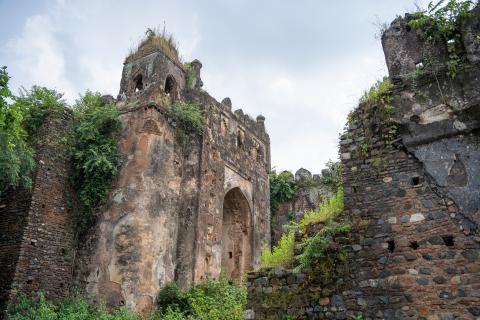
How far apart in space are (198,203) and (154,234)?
2071 mm

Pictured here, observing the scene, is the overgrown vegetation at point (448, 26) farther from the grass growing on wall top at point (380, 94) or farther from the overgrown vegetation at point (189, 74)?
the overgrown vegetation at point (189, 74)

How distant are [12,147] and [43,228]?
113 inches

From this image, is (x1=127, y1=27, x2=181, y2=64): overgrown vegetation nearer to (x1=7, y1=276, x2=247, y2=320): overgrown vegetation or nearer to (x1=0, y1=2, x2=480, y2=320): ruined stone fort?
(x1=0, y1=2, x2=480, y2=320): ruined stone fort

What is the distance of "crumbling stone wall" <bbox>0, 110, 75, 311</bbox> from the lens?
11.3m

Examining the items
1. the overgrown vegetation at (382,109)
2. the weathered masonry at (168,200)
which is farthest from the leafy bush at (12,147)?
the overgrown vegetation at (382,109)

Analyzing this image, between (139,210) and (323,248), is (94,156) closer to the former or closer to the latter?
(139,210)

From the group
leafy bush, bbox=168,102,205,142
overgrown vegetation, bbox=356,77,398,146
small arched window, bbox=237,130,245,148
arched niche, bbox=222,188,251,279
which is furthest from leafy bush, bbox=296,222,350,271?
small arched window, bbox=237,130,245,148

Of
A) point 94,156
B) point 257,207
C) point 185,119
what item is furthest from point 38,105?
point 257,207

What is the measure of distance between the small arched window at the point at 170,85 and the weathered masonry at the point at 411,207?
9.23 metres

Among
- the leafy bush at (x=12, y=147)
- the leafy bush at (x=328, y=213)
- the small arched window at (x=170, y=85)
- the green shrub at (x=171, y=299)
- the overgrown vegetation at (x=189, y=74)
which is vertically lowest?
the green shrub at (x=171, y=299)

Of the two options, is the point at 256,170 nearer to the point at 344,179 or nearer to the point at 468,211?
the point at 344,179

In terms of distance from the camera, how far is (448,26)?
6.68 meters

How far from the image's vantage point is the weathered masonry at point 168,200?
39.2 ft

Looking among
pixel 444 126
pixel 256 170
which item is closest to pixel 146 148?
pixel 256 170
